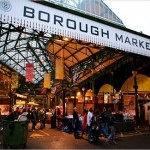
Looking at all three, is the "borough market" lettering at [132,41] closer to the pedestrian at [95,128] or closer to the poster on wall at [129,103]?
the pedestrian at [95,128]

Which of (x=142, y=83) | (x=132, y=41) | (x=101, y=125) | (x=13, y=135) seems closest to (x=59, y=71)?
(x=132, y=41)

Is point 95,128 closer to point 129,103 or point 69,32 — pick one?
point 69,32

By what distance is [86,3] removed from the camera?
22438 millimetres

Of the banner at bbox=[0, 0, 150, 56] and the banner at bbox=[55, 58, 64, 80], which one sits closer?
the banner at bbox=[0, 0, 150, 56]

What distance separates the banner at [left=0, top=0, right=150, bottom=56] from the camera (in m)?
11.8

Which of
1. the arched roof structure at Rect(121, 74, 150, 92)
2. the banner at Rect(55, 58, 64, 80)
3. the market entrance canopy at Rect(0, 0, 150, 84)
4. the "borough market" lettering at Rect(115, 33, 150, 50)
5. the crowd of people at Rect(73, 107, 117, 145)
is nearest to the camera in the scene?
the market entrance canopy at Rect(0, 0, 150, 84)

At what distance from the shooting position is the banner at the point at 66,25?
1177cm

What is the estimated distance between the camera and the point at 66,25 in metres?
13.3

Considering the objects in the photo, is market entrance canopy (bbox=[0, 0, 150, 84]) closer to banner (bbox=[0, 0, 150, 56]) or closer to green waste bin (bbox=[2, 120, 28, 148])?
banner (bbox=[0, 0, 150, 56])

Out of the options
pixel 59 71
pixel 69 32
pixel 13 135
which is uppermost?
pixel 69 32

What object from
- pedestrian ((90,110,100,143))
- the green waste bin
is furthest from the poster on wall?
the green waste bin

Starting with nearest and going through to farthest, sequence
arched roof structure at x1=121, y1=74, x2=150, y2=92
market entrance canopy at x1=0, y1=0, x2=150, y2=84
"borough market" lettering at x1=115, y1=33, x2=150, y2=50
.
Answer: market entrance canopy at x1=0, y1=0, x2=150, y2=84, "borough market" lettering at x1=115, y1=33, x2=150, y2=50, arched roof structure at x1=121, y1=74, x2=150, y2=92

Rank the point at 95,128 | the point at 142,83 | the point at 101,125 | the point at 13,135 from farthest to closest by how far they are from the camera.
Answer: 1. the point at 142,83
2. the point at 101,125
3. the point at 95,128
4. the point at 13,135

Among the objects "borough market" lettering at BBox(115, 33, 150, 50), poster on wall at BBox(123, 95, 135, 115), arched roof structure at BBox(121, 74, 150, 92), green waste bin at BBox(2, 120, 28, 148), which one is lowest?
green waste bin at BBox(2, 120, 28, 148)
